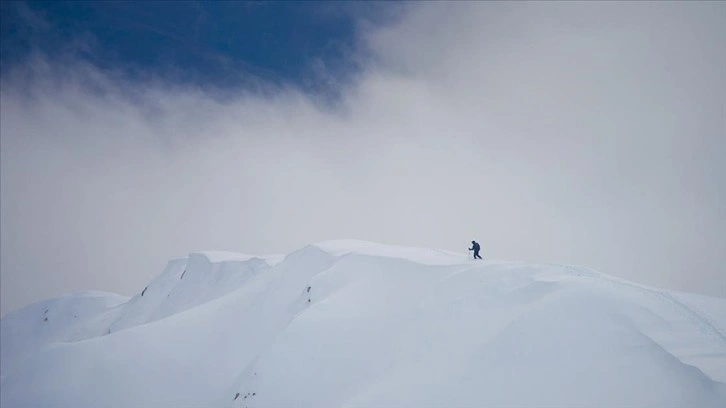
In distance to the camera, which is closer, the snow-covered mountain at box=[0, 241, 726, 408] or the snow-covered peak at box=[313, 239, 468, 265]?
the snow-covered mountain at box=[0, 241, 726, 408]

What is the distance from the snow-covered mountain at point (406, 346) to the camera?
12.3 metres

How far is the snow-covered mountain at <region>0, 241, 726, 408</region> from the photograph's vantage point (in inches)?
483

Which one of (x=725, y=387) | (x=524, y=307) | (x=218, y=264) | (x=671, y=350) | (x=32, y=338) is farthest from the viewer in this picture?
(x=32, y=338)

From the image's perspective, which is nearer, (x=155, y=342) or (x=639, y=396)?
(x=639, y=396)

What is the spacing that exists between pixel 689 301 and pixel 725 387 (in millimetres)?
6637

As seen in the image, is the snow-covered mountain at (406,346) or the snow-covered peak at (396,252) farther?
the snow-covered peak at (396,252)

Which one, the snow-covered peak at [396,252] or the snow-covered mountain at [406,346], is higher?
the snow-covered peak at [396,252]

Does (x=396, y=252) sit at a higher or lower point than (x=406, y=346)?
higher

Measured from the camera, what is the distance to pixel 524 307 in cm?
1645

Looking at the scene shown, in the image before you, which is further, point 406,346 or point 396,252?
point 396,252

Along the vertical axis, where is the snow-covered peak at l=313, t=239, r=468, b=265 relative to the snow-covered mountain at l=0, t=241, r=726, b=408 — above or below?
above

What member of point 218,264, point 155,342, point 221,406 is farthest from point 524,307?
point 218,264

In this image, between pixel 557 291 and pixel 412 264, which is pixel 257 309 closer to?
pixel 412 264

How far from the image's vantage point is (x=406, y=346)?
60.6ft
